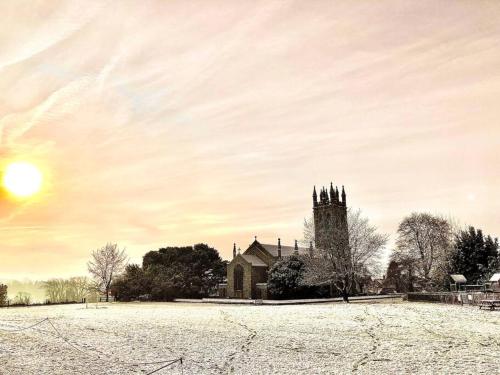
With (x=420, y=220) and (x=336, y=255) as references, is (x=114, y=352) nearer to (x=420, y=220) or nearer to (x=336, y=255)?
(x=336, y=255)

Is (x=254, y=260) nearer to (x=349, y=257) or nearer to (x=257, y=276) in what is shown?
(x=257, y=276)

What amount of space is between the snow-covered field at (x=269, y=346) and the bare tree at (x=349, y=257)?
22.6 m

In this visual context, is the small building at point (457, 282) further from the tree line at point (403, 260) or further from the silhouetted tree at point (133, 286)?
the silhouetted tree at point (133, 286)

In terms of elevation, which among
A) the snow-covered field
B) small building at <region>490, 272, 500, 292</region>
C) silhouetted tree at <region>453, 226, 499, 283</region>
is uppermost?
silhouetted tree at <region>453, 226, 499, 283</region>

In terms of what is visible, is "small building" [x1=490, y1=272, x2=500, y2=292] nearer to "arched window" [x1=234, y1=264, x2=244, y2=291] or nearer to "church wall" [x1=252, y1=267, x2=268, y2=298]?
"church wall" [x1=252, y1=267, x2=268, y2=298]

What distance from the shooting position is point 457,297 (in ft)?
136

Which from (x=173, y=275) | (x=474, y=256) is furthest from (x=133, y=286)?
(x=474, y=256)

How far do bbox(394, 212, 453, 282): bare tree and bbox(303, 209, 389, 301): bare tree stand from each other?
50.0ft

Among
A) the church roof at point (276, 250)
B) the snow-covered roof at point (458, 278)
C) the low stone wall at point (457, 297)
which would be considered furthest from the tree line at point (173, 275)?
Answer: the snow-covered roof at point (458, 278)

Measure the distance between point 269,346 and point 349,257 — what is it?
35.2 meters

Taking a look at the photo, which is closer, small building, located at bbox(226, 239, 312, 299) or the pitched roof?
the pitched roof

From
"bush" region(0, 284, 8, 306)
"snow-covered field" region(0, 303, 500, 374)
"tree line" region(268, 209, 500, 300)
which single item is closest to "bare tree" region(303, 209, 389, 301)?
"tree line" region(268, 209, 500, 300)

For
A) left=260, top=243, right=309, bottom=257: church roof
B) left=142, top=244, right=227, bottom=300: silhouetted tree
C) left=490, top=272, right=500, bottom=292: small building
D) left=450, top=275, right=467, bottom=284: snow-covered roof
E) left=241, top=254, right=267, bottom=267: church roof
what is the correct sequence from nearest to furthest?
1. left=490, top=272, right=500, bottom=292: small building
2. left=450, top=275, right=467, bottom=284: snow-covered roof
3. left=142, top=244, right=227, bottom=300: silhouetted tree
4. left=241, top=254, right=267, bottom=267: church roof
5. left=260, top=243, right=309, bottom=257: church roof

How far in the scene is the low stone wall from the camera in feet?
125
